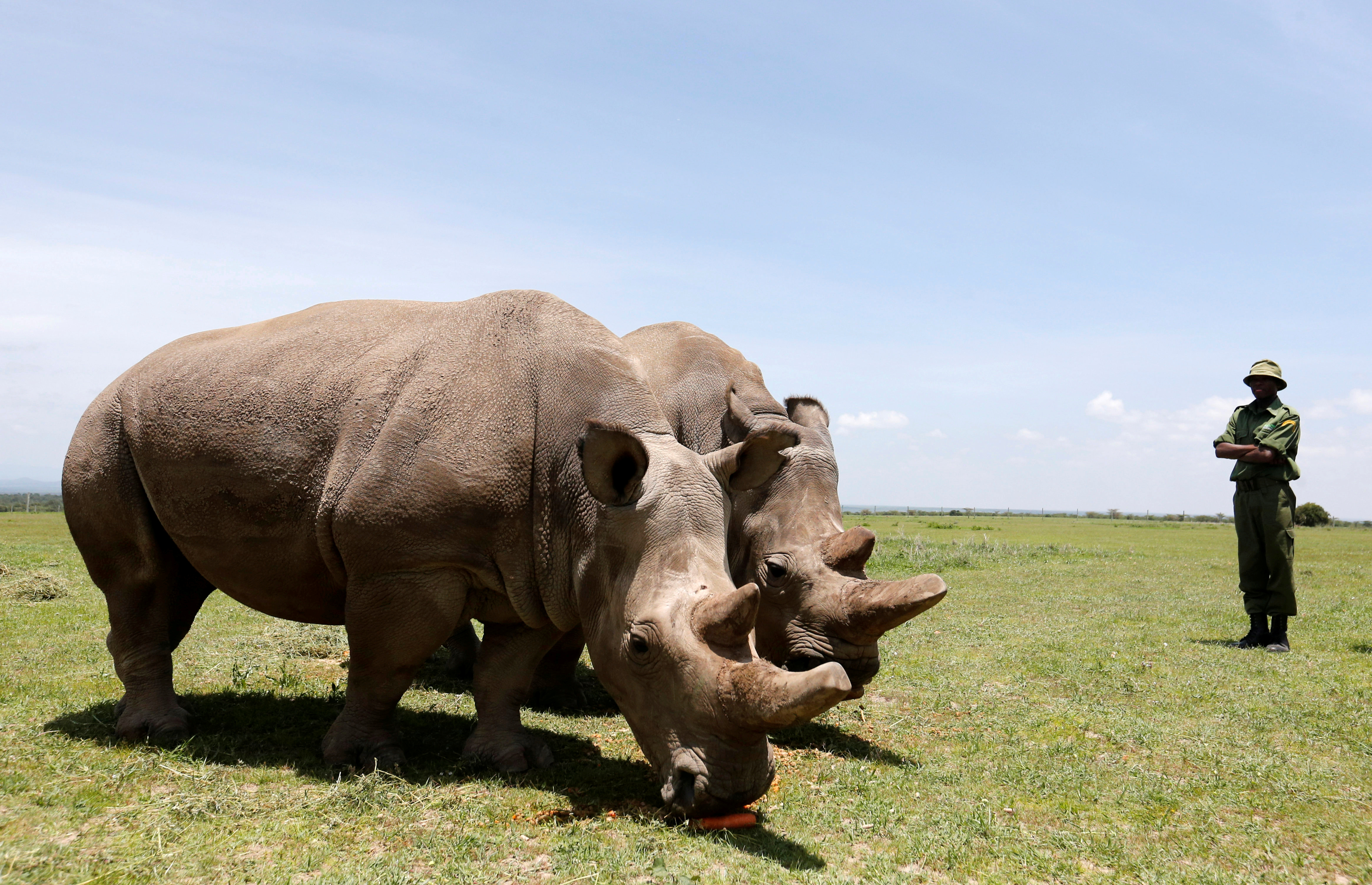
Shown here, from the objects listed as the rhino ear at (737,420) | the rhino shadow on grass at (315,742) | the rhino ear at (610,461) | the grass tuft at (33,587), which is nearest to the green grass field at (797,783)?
the rhino shadow on grass at (315,742)

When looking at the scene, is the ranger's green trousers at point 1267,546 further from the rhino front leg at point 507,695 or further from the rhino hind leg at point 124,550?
the rhino hind leg at point 124,550

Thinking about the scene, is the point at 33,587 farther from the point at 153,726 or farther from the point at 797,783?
the point at 797,783

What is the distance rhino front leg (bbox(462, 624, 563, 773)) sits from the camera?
218 inches

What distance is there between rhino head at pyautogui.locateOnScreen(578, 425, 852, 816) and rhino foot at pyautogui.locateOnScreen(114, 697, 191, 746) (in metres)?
2.88

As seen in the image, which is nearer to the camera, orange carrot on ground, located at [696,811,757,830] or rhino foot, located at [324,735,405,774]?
orange carrot on ground, located at [696,811,757,830]

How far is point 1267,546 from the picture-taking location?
10.1 metres

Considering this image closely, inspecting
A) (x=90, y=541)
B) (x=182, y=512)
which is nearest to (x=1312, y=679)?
(x=182, y=512)

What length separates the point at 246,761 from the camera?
5.51 metres

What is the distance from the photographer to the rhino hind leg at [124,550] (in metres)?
6.24

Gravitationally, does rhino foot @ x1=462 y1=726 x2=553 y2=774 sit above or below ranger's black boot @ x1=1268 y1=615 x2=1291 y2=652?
below

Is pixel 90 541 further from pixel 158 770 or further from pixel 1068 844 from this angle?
pixel 1068 844

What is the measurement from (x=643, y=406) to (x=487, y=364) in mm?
1001

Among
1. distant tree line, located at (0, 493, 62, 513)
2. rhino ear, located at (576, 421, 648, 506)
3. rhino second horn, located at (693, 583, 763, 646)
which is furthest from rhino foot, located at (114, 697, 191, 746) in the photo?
distant tree line, located at (0, 493, 62, 513)

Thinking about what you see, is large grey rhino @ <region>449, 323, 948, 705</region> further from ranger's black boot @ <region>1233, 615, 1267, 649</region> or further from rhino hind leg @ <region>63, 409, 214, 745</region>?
ranger's black boot @ <region>1233, 615, 1267, 649</region>
